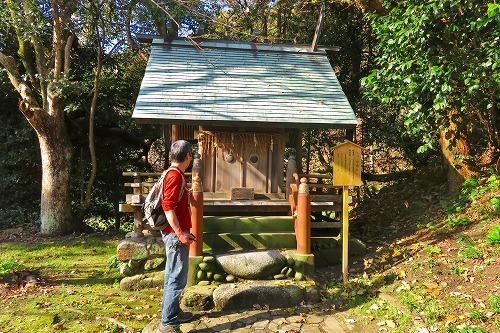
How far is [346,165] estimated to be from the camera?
585 cm

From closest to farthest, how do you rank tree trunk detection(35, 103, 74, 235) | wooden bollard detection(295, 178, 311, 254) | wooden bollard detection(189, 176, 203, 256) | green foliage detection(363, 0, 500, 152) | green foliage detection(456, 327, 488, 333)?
green foliage detection(456, 327, 488, 333) → green foliage detection(363, 0, 500, 152) → wooden bollard detection(189, 176, 203, 256) → wooden bollard detection(295, 178, 311, 254) → tree trunk detection(35, 103, 74, 235)

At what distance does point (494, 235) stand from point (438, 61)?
2.97 metres

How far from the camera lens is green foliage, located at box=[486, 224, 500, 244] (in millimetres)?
5504

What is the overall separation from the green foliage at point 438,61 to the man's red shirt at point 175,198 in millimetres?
4341

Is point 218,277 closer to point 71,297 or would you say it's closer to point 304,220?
point 304,220

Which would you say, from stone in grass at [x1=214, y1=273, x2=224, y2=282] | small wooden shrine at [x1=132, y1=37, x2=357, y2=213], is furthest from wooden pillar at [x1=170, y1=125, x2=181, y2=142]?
stone in grass at [x1=214, y1=273, x2=224, y2=282]

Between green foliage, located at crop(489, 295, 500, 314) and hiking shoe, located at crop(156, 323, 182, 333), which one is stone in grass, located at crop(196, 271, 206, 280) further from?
green foliage, located at crop(489, 295, 500, 314)

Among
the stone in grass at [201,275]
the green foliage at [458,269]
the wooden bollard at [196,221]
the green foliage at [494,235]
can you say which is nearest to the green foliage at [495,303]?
the green foliage at [458,269]

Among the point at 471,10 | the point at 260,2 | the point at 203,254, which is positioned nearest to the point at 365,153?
the point at 260,2

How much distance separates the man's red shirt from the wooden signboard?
2702 mm

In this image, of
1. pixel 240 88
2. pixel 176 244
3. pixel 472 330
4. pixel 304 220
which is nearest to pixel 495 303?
pixel 472 330

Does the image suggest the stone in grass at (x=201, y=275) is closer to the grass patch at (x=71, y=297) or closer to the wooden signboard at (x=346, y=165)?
the grass patch at (x=71, y=297)

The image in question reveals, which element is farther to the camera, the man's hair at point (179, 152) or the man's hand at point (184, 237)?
the man's hair at point (179, 152)

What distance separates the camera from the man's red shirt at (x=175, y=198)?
13.3ft
